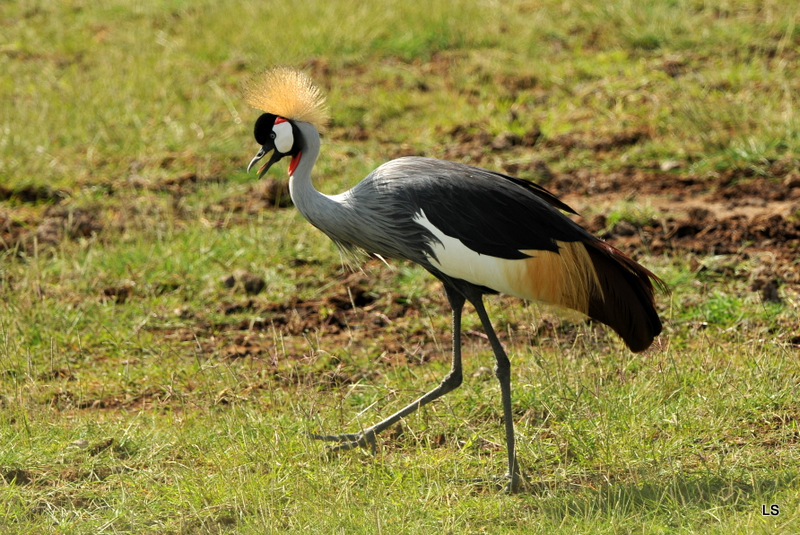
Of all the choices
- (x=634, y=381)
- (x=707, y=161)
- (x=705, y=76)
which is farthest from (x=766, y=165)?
(x=634, y=381)

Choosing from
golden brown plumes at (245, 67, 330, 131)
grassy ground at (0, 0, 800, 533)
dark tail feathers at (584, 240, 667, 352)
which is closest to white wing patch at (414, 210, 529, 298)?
dark tail feathers at (584, 240, 667, 352)

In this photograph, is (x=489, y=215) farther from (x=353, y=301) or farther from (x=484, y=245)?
(x=353, y=301)

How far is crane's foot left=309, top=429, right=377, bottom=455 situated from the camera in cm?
378

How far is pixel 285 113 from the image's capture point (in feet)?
13.5

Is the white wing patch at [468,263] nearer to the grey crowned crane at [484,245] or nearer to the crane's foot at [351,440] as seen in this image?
the grey crowned crane at [484,245]

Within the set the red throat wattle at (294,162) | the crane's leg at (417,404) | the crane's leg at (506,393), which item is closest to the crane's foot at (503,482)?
the crane's leg at (506,393)

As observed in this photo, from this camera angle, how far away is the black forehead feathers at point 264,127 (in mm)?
4105

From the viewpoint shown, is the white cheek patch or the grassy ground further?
the white cheek patch

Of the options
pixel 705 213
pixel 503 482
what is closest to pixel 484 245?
pixel 503 482

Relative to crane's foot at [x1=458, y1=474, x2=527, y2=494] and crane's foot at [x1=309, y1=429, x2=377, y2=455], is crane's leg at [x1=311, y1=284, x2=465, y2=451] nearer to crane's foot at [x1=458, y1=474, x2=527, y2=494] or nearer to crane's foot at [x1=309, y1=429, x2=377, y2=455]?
crane's foot at [x1=309, y1=429, x2=377, y2=455]

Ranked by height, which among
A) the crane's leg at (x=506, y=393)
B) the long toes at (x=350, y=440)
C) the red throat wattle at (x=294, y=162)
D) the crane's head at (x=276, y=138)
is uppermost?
the crane's head at (x=276, y=138)

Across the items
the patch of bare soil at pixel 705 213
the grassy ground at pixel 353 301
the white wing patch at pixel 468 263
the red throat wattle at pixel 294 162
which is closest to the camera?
the grassy ground at pixel 353 301

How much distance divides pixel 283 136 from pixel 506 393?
1.35m

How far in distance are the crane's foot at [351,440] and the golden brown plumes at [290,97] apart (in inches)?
49.7
